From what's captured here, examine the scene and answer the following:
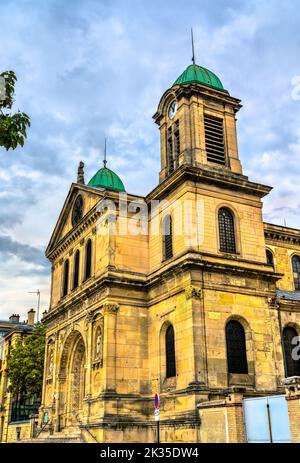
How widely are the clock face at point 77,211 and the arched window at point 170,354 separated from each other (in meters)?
11.8

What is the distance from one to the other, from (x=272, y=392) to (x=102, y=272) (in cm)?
1181

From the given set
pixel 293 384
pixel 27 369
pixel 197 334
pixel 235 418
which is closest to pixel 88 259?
pixel 197 334

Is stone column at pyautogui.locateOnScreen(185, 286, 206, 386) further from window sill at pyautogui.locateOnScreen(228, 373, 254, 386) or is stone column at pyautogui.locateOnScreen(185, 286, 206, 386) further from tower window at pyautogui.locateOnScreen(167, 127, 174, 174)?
tower window at pyautogui.locateOnScreen(167, 127, 174, 174)

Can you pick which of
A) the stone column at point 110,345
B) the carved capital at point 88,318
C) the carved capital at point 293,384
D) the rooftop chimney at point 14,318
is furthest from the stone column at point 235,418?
the rooftop chimney at point 14,318

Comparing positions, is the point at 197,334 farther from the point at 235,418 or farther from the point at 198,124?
the point at 198,124

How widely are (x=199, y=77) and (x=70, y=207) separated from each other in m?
13.2

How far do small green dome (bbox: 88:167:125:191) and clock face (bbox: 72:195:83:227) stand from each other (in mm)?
5168

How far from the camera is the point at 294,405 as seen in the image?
58.2 ft

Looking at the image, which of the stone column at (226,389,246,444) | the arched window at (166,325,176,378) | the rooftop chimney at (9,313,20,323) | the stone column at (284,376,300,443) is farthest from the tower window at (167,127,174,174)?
the rooftop chimney at (9,313,20,323)

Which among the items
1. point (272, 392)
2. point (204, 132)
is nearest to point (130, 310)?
point (272, 392)
